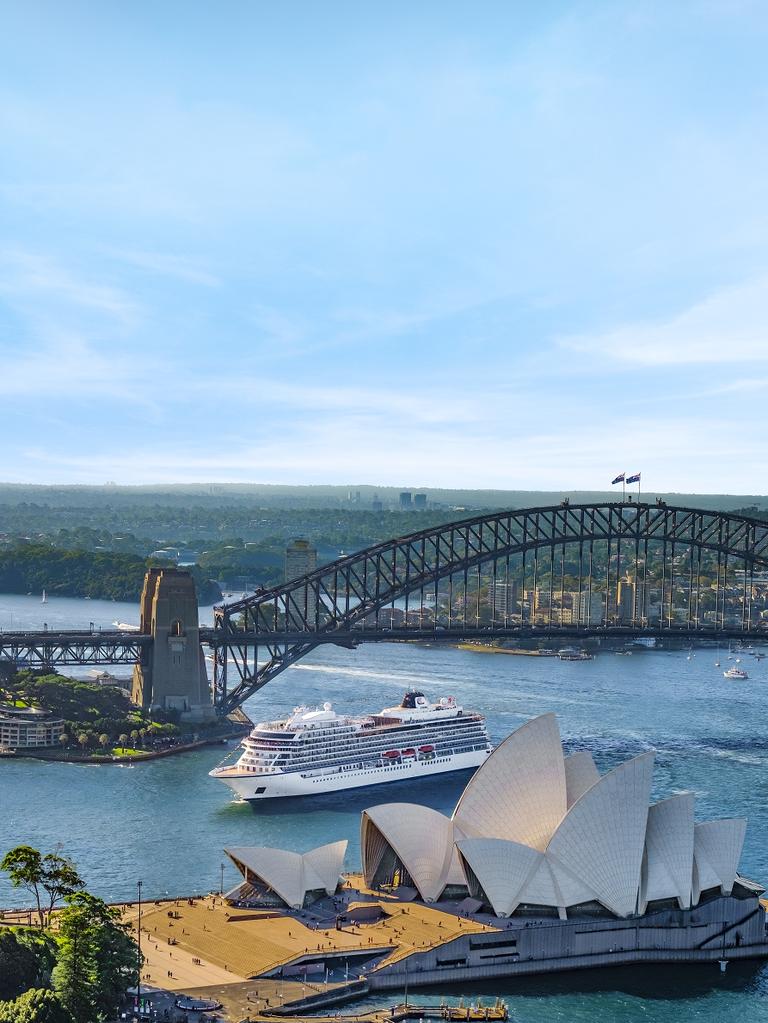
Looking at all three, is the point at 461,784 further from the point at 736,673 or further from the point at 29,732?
the point at 736,673

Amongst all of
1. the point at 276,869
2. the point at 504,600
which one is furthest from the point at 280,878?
the point at 504,600

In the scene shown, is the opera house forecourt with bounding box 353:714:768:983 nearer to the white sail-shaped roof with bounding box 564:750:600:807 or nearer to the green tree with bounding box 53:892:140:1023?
the white sail-shaped roof with bounding box 564:750:600:807

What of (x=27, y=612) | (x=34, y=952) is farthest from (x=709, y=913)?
(x=27, y=612)

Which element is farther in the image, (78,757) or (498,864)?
(78,757)

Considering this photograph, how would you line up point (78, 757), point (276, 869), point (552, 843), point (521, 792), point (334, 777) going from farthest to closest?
point (78, 757)
point (334, 777)
point (521, 792)
point (276, 869)
point (552, 843)

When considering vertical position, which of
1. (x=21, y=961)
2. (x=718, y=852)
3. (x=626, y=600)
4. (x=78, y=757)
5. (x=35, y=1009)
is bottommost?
(x=35, y=1009)

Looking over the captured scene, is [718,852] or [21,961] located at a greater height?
[718,852]

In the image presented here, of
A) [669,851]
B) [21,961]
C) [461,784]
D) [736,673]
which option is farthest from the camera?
[736,673]

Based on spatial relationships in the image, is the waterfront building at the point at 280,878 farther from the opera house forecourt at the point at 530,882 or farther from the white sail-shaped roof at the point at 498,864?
the white sail-shaped roof at the point at 498,864
